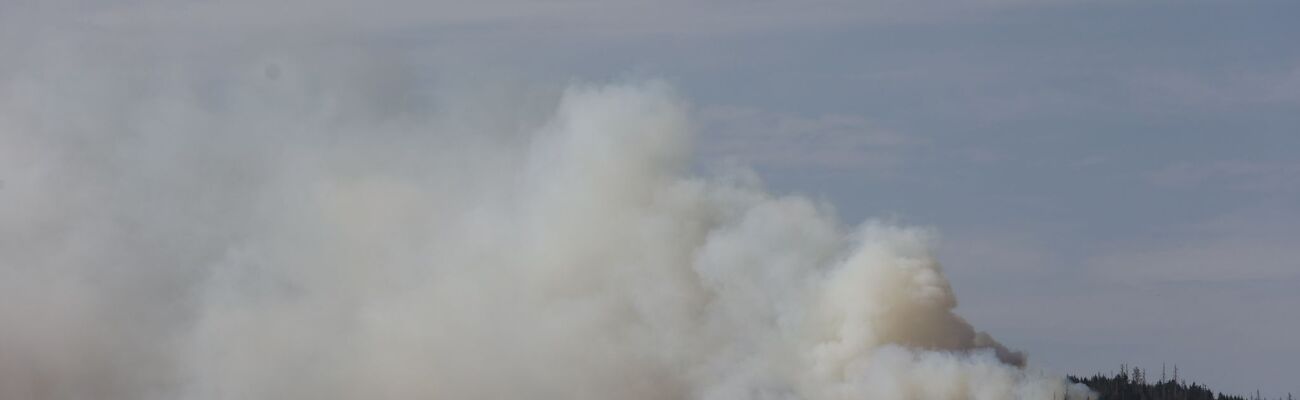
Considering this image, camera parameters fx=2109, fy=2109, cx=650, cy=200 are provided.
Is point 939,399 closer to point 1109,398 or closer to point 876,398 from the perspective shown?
point 876,398

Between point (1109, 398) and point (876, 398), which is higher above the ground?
point (1109, 398)

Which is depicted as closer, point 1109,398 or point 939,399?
point 939,399

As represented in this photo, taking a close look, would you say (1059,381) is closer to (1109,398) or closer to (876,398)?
(876,398)

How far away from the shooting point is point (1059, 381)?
6762 inches

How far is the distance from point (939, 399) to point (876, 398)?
5.48m

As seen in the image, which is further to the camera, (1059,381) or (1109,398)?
(1109,398)

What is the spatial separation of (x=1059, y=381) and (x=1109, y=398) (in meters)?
29.8

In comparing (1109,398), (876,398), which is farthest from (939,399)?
(1109,398)

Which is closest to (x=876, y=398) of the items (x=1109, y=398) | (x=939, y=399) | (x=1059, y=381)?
(x=939, y=399)

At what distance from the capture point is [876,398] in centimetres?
16725

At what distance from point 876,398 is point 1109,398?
41.2m

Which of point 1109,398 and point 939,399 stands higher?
point 1109,398

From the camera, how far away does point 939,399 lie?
16425 centimetres
